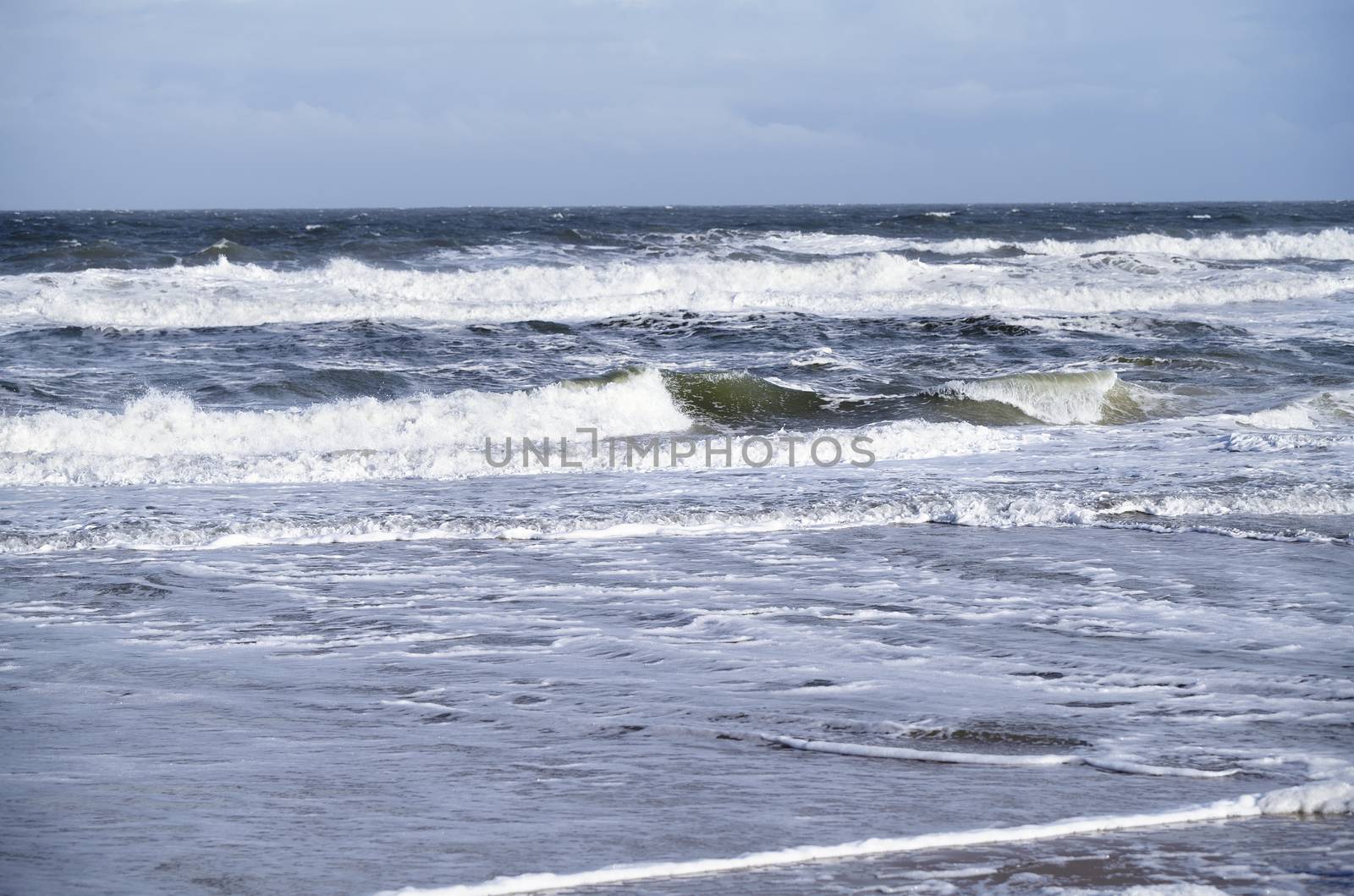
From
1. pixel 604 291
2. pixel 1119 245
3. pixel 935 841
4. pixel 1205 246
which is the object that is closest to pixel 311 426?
pixel 935 841

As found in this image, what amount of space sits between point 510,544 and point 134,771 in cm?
351

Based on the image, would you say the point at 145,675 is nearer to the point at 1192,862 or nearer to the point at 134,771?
the point at 134,771

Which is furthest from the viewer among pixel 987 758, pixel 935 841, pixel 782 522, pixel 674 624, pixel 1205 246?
pixel 1205 246

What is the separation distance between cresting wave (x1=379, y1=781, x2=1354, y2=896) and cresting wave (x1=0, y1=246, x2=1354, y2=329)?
17.3 m

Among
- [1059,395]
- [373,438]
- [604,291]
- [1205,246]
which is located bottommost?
[373,438]

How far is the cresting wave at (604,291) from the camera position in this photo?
65.3 feet

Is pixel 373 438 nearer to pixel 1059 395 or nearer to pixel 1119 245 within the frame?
pixel 1059 395

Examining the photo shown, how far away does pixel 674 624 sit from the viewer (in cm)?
526

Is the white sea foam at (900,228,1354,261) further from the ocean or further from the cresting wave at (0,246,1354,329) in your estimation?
the ocean

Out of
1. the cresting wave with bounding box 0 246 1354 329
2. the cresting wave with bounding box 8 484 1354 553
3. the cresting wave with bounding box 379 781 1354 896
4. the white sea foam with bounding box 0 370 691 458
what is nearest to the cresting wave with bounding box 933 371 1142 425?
the white sea foam with bounding box 0 370 691 458

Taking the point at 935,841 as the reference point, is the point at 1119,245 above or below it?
above

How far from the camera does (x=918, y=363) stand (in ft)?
51.6

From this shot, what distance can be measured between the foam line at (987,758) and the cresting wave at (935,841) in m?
0.24

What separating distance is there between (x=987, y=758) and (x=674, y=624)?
6.25ft
